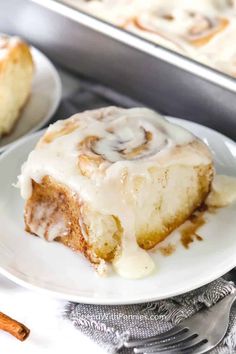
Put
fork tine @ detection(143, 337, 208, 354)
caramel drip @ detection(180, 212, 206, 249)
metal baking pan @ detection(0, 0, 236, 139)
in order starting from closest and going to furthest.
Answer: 1. fork tine @ detection(143, 337, 208, 354)
2. caramel drip @ detection(180, 212, 206, 249)
3. metal baking pan @ detection(0, 0, 236, 139)

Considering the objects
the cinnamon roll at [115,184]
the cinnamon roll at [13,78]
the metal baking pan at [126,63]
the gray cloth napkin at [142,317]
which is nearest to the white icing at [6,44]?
the cinnamon roll at [13,78]

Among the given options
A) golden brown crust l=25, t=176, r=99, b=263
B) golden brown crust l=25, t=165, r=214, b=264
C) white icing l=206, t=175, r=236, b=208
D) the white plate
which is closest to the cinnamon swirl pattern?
the white plate

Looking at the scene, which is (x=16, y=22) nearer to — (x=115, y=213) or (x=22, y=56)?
(x=22, y=56)

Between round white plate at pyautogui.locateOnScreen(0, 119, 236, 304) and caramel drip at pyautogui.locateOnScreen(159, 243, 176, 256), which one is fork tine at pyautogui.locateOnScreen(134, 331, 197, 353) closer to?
round white plate at pyautogui.locateOnScreen(0, 119, 236, 304)

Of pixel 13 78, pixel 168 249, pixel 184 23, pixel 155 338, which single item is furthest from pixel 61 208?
pixel 184 23

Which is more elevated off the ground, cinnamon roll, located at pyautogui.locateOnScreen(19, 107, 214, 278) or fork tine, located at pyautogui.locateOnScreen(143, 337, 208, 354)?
cinnamon roll, located at pyautogui.locateOnScreen(19, 107, 214, 278)

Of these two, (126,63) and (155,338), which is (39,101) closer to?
(126,63)

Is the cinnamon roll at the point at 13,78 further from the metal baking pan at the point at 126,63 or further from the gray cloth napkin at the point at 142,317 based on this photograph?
the gray cloth napkin at the point at 142,317
